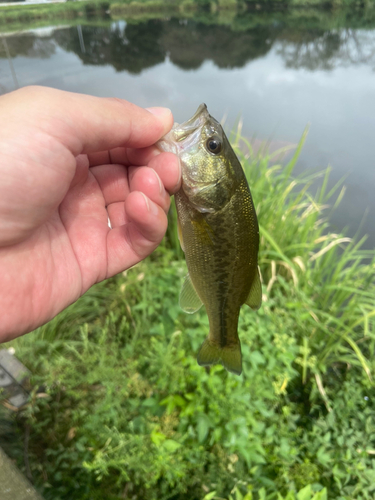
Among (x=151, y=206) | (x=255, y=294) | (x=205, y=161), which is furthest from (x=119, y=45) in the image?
(x=255, y=294)

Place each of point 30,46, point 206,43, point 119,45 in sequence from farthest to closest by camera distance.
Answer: point 206,43
point 119,45
point 30,46

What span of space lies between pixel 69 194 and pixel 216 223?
764 millimetres

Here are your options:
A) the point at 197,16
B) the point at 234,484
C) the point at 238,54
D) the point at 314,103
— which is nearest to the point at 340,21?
the point at 238,54

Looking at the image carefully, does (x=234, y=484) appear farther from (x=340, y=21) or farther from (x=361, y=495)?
(x=340, y=21)

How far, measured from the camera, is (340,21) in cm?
1502

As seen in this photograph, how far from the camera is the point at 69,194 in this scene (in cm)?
146

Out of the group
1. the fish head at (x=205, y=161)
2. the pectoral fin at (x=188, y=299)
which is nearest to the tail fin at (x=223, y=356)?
the pectoral fin at (x=188, y=299)

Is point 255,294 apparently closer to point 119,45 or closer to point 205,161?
point 205,161

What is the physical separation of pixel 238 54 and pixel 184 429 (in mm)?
15221

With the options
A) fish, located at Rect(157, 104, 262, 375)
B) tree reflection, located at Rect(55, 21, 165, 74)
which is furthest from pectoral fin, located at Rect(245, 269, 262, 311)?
tree reflection, located at Rect(55, 21, 165, 74)

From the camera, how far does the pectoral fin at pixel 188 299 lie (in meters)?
1.54

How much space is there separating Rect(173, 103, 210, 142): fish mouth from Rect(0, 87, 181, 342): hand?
8 centimetres

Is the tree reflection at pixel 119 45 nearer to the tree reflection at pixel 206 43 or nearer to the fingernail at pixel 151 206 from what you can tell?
the tree reflection at pixel 206 43

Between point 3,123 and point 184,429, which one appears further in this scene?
point 184,429
